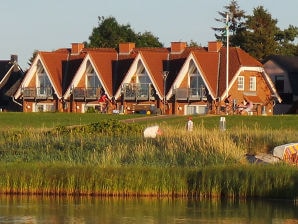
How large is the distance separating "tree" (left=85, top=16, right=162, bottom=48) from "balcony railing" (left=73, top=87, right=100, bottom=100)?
86.7 feet

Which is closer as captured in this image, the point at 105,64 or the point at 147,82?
the point at 147,82

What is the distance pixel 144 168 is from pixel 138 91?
48.0 metres

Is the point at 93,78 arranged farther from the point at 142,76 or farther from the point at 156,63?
the point at 156,63

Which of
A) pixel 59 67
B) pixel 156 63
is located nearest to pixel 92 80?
pixel 59 67

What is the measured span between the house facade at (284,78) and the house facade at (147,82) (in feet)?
15.1

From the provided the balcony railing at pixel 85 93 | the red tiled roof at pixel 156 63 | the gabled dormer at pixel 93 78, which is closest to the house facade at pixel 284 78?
the red tiled roof at pixel 156 63

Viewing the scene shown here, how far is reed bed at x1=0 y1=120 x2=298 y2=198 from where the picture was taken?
30891 millimetres

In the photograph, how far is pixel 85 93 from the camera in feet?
269

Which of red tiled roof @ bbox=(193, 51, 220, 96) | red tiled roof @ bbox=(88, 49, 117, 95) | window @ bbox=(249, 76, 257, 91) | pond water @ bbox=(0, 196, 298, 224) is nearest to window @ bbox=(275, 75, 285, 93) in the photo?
window @ bbox=(249, 76, 257, 91)

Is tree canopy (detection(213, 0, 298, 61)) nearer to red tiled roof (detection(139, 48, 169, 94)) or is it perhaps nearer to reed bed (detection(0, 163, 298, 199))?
red tiled roof (detection(139, 48, 169, 94))

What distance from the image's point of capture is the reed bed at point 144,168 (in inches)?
1216

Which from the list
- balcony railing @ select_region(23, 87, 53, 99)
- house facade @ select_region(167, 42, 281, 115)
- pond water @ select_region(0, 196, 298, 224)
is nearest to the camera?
pond water @ select_region(0, 196, 298, 224)

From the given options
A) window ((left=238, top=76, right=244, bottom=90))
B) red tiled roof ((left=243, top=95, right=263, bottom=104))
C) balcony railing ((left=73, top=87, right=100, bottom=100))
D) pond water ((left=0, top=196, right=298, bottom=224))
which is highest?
window ((left=238, top=76, right=244, bottom=90))

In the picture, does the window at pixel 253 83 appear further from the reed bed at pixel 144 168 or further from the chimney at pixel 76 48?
the reed bed at pixel 144 168
